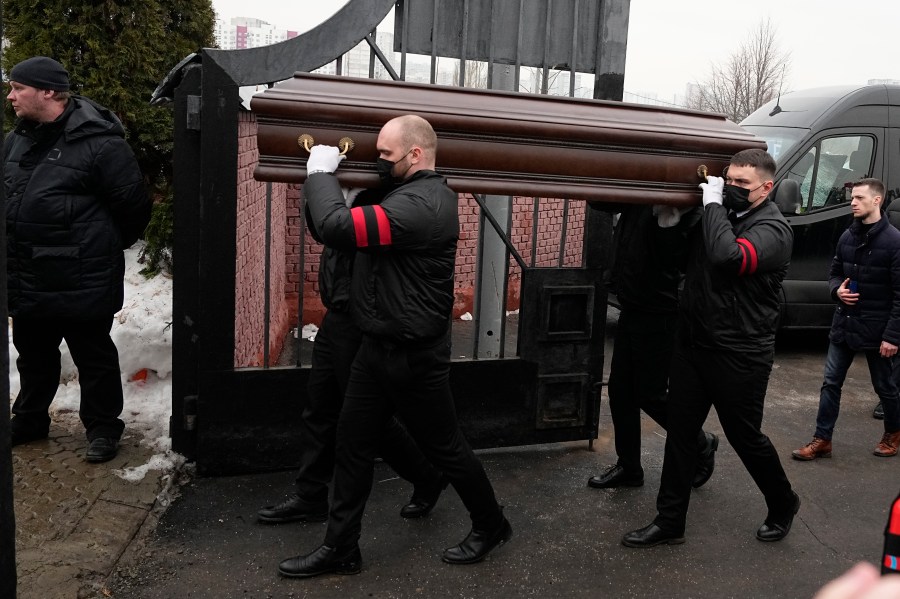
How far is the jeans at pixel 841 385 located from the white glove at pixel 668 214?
79.7 inches

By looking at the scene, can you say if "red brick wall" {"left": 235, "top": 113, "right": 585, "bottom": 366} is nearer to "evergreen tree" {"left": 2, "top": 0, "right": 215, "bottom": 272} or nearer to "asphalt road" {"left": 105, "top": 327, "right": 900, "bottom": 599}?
"evergreen tree" {"left": 2, "top": 0, "right": 215, "bottom": 272}

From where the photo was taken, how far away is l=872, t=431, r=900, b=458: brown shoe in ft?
19.0

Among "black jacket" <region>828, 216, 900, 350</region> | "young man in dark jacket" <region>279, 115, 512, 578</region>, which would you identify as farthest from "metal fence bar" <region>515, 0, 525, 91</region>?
"black jacket" <region>828, 216, 900, 350</region>

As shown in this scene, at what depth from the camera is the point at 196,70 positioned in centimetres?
451

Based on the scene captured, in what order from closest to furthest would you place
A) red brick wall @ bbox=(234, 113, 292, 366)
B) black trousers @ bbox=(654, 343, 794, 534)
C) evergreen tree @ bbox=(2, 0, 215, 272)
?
black trousers @ bbox=(654, 343, 794, 534), red brick wall @ bbox=(234, 113, 292, 366), evergreen tree @ bbox=(2, 0, 215, 272)

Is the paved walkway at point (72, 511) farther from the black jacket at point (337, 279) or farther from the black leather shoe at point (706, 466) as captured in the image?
the black leather shoe at point (706, 466)

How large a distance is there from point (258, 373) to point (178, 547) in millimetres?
1066

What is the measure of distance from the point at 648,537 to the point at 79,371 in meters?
3.07

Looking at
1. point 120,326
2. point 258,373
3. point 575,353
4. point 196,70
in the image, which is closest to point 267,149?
point 196,70

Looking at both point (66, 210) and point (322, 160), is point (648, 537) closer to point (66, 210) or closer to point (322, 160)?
point (322, 160)

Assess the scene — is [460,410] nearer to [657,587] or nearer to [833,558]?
[657,587]

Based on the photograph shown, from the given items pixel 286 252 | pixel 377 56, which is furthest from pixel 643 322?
pixel 286 252

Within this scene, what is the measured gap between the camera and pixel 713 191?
400 centimetres

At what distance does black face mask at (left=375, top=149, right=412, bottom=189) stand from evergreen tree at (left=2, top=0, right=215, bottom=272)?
3.67m
